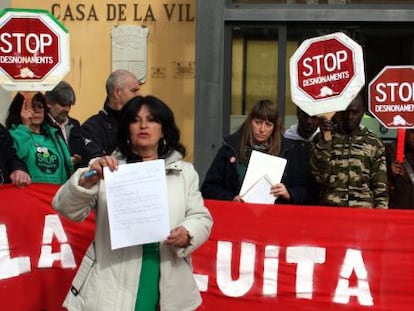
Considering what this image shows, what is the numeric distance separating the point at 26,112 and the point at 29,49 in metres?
0.43

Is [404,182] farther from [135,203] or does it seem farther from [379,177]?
[135,203]

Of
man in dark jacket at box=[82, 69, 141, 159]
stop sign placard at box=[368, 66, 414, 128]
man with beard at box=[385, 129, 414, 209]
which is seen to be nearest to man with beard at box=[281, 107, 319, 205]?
stop sign placard at box=[368, 66, 414, 128]

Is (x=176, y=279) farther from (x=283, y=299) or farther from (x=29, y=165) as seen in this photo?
(x=29, y=165)

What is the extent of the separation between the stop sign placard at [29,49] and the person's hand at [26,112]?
0.71ft

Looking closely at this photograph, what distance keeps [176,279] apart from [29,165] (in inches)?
83.5

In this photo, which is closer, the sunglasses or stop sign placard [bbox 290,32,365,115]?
stop sign placard [bbox 290,32,365,115]

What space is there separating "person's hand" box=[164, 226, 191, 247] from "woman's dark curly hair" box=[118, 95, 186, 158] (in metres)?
0.37

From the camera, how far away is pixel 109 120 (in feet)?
17.5

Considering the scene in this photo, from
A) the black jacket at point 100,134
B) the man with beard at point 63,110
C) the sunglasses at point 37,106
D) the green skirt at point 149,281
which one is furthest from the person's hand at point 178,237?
the man with beard at point 63,110

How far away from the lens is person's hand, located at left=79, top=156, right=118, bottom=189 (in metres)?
3.02

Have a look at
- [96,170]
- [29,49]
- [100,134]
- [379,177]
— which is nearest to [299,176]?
[379,177]

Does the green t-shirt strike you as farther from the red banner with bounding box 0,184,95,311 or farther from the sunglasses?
the red banner with bounding box 0,184,95,311

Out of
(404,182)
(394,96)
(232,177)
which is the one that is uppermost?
(394,96)

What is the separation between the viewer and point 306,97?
480 cm
